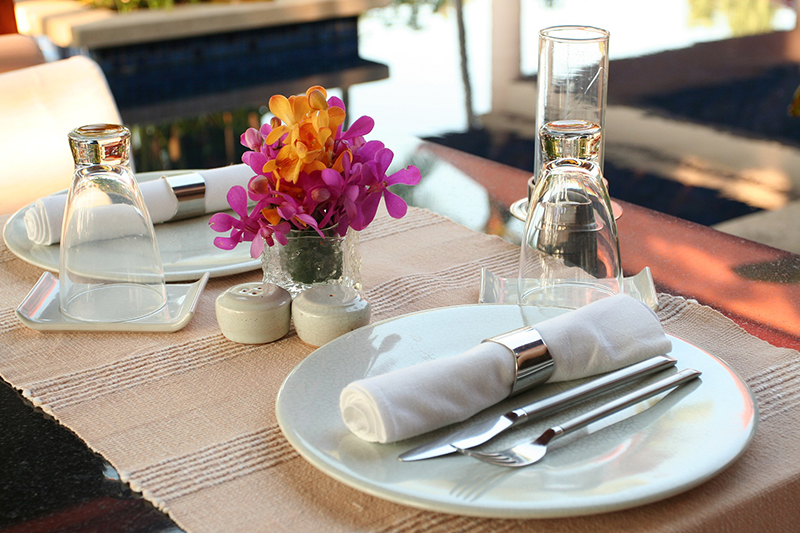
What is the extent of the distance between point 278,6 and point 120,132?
456 cm

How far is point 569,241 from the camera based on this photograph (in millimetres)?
700

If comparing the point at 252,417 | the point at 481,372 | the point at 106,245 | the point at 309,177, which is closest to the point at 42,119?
the point at 106,245

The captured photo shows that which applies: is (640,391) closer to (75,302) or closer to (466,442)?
(466,442)

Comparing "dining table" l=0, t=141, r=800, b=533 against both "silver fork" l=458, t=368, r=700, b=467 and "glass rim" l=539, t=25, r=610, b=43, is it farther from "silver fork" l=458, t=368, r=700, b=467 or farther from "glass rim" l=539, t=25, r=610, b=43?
"glass rim" l=539, t=25, r=610, b=43

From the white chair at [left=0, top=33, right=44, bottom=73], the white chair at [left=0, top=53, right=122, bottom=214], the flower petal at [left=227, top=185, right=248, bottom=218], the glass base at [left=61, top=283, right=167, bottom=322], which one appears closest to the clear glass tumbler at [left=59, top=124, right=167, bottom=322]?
the glass base at [left=61, top=283, right=167, bottom=322]

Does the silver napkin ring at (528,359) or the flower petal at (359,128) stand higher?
the flower petal at (359,128)

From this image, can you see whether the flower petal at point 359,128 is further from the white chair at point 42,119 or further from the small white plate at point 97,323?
the white chair at point 42,119

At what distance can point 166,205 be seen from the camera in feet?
3.02

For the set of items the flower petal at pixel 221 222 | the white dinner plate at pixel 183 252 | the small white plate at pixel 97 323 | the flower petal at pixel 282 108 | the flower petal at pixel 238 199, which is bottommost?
the small white plate at pixel 97 323

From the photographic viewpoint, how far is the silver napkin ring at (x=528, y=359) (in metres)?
0.54

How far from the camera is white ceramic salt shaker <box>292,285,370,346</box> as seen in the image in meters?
0.66

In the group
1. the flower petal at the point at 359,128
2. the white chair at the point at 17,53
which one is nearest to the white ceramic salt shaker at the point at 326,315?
the flower petal at the point at 359,128

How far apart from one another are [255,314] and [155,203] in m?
0.30

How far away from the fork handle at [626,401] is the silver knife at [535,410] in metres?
0.01
